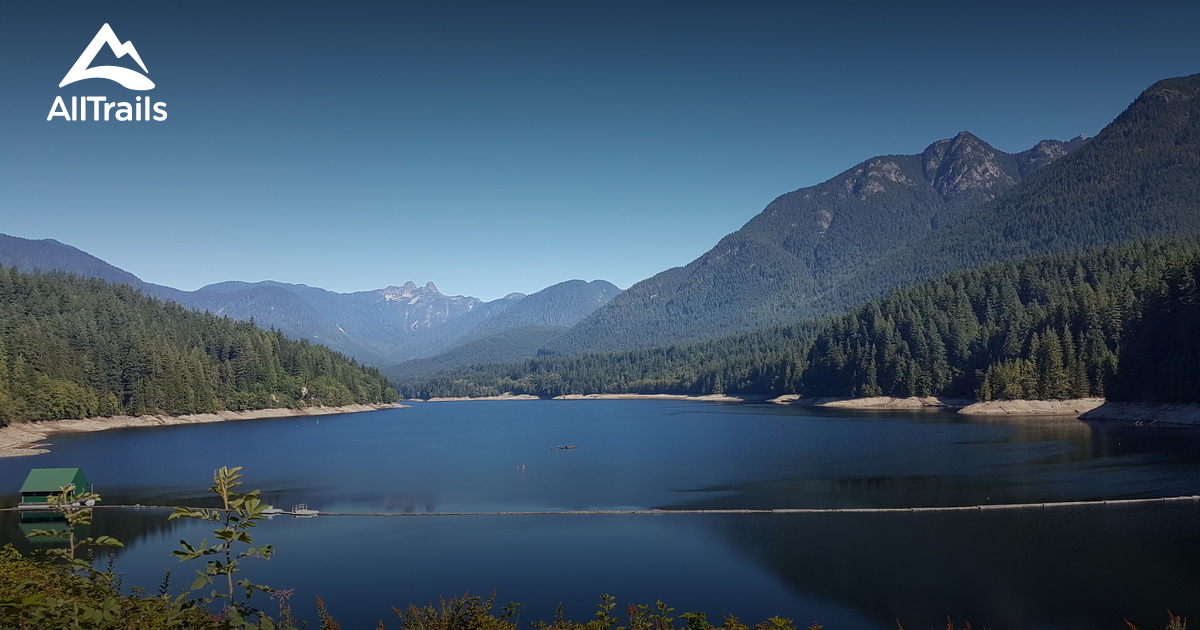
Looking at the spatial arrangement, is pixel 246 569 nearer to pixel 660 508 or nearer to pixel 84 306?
pixel 660 508

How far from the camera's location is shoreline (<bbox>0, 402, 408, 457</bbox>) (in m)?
90.5

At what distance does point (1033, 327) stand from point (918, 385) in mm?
20378

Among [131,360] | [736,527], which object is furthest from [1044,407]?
[131,360]

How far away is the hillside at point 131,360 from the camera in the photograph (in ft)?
370

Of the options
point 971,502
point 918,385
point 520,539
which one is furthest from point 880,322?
point 520,539

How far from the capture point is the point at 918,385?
448 ft

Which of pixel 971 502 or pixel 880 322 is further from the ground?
pixel 880 322

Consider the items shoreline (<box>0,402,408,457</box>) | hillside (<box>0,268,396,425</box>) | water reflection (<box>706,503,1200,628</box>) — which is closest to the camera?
water reflection (<box>706,503,1200,628</box>)

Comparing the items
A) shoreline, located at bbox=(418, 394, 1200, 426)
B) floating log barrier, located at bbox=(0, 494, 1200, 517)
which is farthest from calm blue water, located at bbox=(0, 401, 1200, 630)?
shoreline, located at bbox=(418, 394, 1200, 426)

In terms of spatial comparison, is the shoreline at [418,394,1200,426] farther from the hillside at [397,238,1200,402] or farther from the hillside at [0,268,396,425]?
the hillside at [0,268,396,425]

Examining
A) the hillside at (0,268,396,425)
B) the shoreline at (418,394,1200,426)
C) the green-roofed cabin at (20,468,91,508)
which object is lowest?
the shoreline at (418,394,1200,426)

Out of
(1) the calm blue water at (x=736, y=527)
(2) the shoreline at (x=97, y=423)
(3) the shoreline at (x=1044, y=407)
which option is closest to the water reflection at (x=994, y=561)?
(1) the calm blue water at (x=736, y=527)

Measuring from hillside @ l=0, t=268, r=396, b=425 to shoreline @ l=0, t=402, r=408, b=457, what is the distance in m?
1.32

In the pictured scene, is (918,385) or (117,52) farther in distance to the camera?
(918,385)
